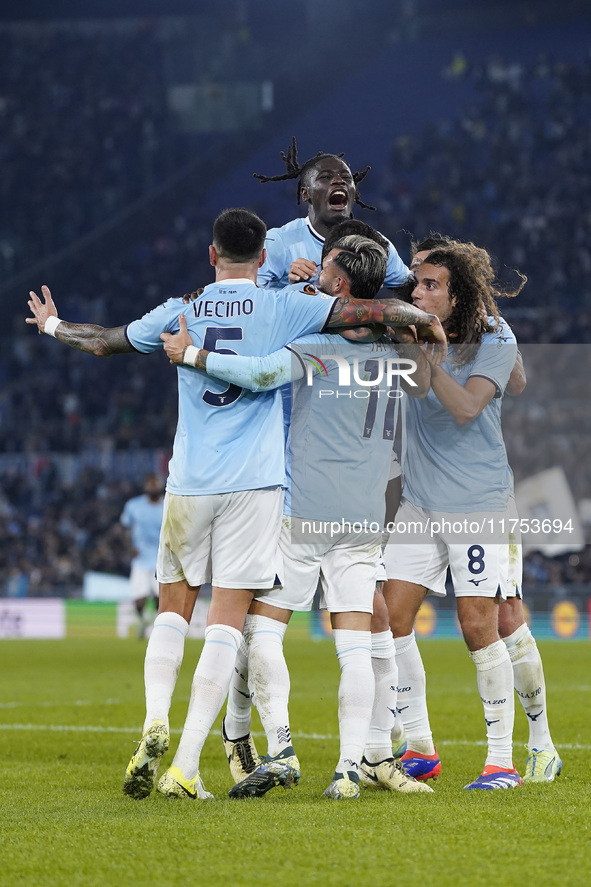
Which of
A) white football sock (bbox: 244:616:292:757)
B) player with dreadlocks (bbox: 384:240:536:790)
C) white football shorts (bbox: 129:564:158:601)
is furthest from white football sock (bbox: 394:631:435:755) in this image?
white football shorts (bbox: 129:564:158:601)

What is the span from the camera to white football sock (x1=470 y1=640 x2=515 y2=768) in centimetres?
469

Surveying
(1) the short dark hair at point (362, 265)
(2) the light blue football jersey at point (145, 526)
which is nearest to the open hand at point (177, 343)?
(1) the short dark hair at point (362, 265)

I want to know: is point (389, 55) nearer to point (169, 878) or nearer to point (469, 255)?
point (469, 255)

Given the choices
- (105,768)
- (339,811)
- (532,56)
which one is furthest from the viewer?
(532,56)

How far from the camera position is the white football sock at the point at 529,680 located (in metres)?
5.09

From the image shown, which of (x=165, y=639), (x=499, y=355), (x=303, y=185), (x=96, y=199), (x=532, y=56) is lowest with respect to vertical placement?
(x=165, y=639)

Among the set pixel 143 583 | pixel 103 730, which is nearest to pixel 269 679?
pixel 103 730

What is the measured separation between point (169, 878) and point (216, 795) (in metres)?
1.61

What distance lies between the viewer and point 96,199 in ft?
91.8

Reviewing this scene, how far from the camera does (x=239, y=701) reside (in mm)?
5023

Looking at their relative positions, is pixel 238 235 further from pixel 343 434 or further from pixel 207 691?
pixel 207 691

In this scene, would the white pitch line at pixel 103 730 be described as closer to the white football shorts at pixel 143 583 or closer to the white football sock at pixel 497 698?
the white football sock at pixel 497 698

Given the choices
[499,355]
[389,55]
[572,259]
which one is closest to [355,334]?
[499,355]

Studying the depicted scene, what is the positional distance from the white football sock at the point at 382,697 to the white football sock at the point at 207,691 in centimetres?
75
